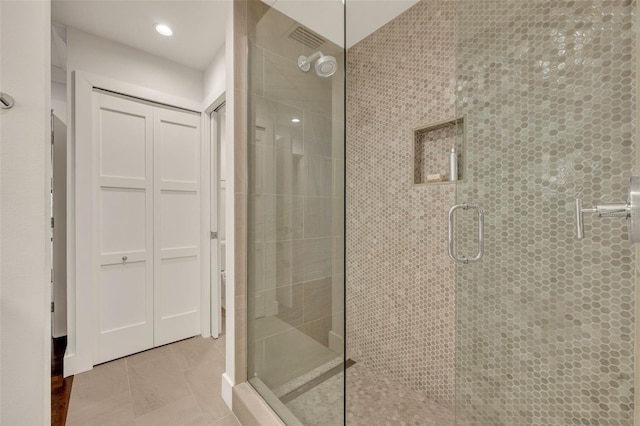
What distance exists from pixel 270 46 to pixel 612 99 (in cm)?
137

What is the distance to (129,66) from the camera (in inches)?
84.4

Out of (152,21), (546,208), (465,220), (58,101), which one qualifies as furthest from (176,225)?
(546,208)

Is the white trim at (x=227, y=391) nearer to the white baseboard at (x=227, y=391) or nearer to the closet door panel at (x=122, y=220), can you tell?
the white baseboard at (x=227, y=391)

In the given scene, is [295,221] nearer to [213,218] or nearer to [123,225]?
[213,218]

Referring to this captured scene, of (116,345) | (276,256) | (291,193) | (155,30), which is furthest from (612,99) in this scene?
(116,345)

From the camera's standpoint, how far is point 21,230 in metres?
0.94

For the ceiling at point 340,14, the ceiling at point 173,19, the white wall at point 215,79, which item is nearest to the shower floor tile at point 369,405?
the ceiling at point 340,14

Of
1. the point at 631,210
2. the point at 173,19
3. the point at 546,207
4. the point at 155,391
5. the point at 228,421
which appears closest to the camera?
the point at 631,210

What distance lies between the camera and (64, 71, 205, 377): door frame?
1.90 meters

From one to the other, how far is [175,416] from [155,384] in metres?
0.39

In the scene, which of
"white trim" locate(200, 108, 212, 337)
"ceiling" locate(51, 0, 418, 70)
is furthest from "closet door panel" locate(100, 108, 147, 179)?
"ceiling" locate(51, 0, 418, 70)

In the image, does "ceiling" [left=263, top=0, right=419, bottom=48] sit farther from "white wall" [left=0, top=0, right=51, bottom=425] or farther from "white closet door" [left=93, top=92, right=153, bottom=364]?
"white closet door" [left=93, top=92, right=153, bottom=364]

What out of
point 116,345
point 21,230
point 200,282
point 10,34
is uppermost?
point 10,34

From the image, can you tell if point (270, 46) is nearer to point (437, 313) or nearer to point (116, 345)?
point (437, 313)
